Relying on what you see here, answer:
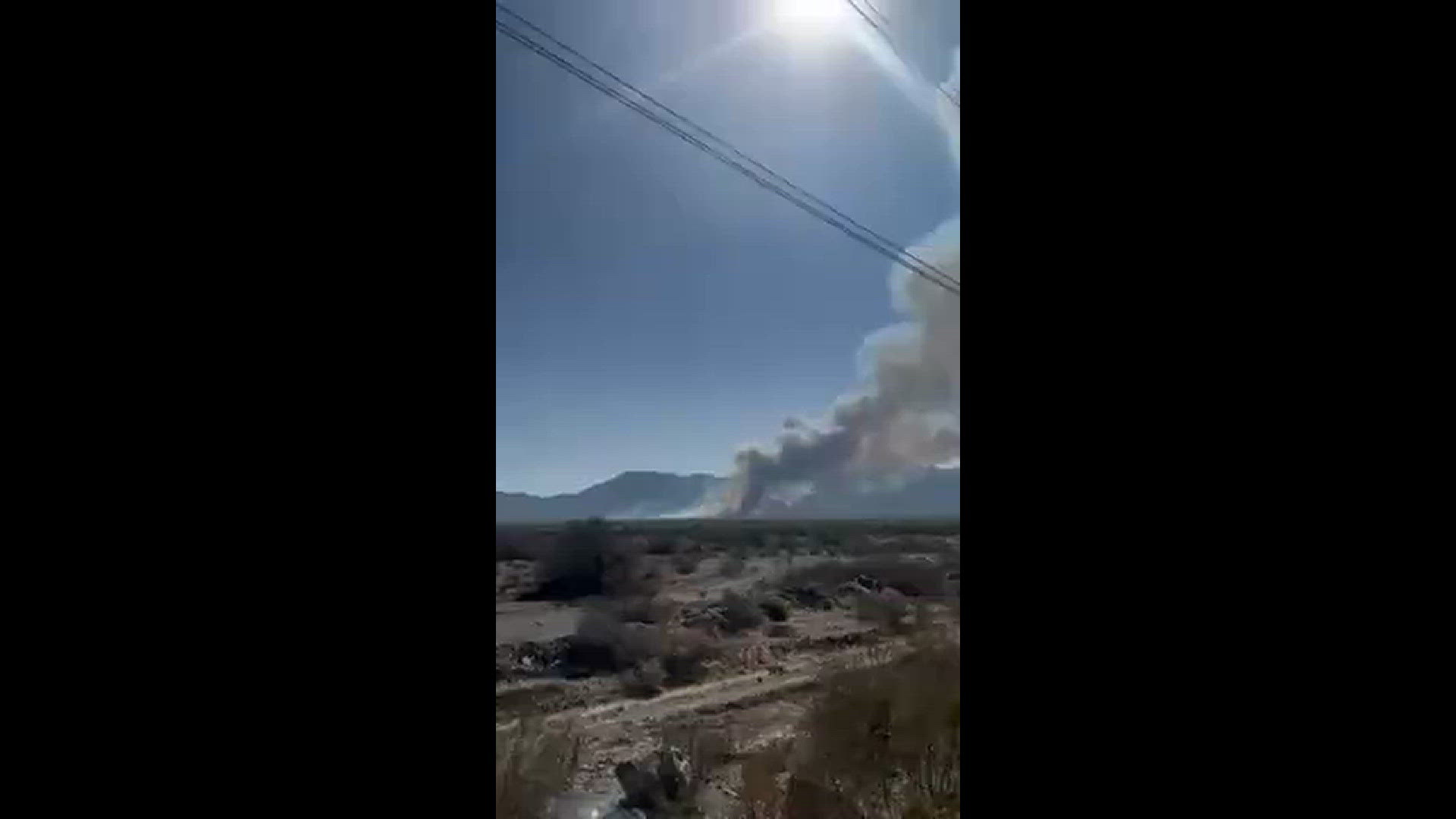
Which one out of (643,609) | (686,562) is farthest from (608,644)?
(686,562)

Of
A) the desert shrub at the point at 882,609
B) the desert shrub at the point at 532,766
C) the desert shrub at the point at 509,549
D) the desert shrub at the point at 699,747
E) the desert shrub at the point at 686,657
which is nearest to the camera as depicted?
the desert shrub at the point at 509,549

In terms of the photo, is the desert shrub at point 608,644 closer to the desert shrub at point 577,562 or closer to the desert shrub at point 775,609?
the desert shrub at point 577,562

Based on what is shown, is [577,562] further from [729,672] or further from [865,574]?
[865,574]

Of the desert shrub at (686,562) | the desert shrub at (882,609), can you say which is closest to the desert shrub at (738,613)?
the desert shrub at (686,562)

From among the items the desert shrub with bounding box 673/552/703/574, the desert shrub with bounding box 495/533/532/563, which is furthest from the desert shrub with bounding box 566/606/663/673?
the desert shrub with bounding box 495/533/532/563
